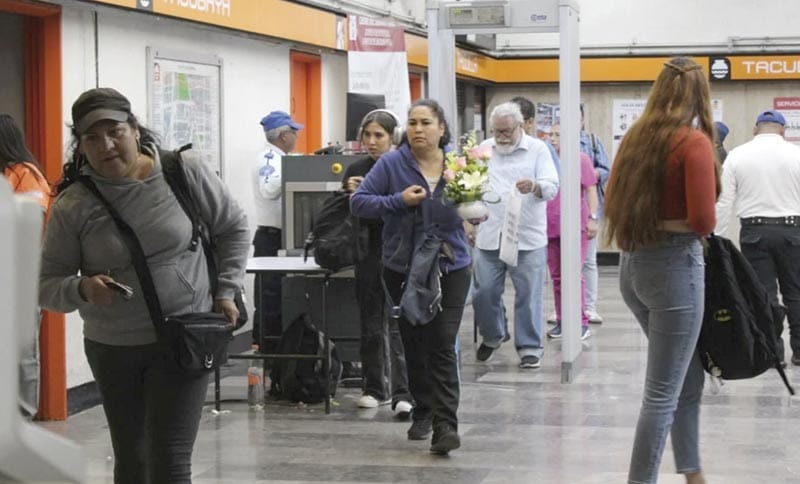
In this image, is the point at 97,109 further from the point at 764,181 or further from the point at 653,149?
the point at 764,181

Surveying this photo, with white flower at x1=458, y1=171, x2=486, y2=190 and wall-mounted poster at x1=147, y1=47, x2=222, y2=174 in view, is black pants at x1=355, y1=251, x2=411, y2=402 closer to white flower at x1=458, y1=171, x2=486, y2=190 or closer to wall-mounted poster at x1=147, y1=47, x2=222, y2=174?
white flower at x1=458, y1=171, x2=486, y2=190

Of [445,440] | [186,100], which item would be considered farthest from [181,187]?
[186,100]

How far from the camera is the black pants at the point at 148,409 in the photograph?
4301 mm

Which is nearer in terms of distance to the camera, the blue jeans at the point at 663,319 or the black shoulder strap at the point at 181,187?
the black shoulder strap at the point at 181,187

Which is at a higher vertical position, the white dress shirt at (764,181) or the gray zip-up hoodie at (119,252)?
the white dress shirt at (764,181)

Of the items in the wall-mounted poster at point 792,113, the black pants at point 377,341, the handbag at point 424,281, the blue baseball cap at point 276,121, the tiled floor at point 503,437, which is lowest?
the tiled floor at point 503,437

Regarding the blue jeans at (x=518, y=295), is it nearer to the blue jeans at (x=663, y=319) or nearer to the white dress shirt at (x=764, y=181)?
the white dress shirt at (x=764, y=181)

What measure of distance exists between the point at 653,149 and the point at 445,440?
222 cm

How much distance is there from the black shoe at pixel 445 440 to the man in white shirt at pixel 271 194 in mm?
3489

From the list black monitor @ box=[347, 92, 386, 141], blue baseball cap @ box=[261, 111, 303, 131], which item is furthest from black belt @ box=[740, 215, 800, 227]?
blue baseball cap @ box=[261, 111, 303, 131]

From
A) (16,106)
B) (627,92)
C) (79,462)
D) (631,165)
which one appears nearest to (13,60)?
(16,106)

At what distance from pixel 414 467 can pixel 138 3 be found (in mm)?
3545

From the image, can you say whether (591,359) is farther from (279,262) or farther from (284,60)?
(284,60)

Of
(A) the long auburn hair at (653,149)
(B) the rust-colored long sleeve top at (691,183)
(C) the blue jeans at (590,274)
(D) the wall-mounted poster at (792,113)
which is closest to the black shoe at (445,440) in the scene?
(A) the long auburn hair at (653,149)
